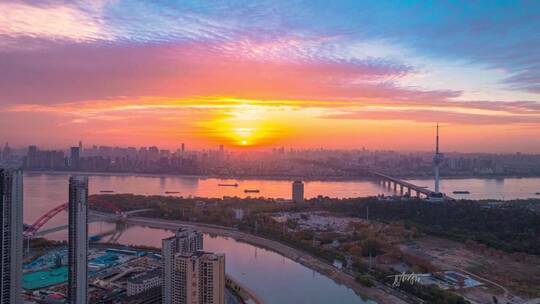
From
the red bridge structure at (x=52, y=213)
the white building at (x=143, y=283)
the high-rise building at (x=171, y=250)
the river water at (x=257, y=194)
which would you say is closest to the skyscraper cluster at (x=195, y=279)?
the high-rise building at (x=171, y=250)

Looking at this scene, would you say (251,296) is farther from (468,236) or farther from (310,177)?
(310,177)

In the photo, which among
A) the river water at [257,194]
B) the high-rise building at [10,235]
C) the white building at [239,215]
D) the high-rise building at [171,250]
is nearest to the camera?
the high-rise building at [10,235]

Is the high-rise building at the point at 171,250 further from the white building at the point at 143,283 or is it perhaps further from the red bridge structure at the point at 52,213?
the red bridge structure at the point at 52,213

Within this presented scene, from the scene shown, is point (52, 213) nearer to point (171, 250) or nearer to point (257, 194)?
point (171, 250)

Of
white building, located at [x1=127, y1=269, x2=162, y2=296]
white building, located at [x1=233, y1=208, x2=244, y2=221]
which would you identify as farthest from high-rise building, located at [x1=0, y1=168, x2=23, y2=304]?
white building, located at [x1=233, y1=208, x2=244, y2=221]

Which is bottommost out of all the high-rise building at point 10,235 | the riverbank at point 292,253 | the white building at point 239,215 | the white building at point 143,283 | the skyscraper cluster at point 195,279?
the riverbank at point 292,253

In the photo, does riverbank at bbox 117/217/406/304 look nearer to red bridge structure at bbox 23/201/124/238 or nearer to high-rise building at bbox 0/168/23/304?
red bridge structure at bbox 23/201/124/238

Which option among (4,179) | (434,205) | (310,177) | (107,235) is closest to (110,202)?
(107,235)
